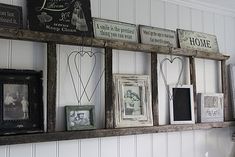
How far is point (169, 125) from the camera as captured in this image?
214cm

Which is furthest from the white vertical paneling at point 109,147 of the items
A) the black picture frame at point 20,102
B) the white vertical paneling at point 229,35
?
the white vertical paneling at point 229,35

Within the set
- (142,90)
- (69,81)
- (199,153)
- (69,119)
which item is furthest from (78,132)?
(199,153)

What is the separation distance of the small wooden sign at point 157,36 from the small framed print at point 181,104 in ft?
1.11

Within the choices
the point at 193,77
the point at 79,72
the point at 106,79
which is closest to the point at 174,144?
the point at 193,77

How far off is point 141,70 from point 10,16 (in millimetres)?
951

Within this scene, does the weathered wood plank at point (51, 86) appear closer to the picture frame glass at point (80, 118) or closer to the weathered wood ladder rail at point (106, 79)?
the weathered wood ladder rail at point (106, 79)

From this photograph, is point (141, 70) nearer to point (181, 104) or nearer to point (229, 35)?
point (181, 104)

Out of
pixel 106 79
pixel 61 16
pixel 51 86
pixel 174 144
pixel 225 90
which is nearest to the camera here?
pixel 51 86

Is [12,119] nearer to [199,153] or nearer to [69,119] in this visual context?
[69,119]

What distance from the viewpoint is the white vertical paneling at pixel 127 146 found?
6.53 ft

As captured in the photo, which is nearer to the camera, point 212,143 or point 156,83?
point 156,83

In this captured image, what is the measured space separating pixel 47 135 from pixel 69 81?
1.18 feet

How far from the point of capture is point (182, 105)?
2.26 metres

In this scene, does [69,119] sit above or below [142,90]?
below
